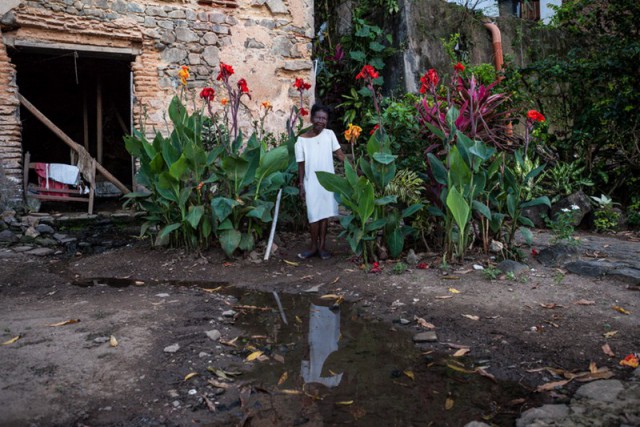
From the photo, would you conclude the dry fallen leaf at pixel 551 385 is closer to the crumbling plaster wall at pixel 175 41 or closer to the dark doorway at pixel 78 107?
the crumbling plaster wall at pixel 175 41

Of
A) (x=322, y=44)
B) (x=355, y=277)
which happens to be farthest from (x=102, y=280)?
(x=322, y=44)

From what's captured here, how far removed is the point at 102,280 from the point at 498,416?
351 centimetres

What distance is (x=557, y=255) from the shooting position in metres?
4.36

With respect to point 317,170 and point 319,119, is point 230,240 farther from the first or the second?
point 319,119

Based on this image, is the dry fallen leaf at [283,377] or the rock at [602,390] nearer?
the rock at [602,390]

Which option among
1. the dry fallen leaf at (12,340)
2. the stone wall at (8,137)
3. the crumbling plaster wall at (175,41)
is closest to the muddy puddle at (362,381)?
the dry fallen leaf at (12,340)

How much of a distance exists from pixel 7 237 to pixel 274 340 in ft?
13.9

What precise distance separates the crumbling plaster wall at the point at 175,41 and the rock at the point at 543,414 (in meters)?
5.59

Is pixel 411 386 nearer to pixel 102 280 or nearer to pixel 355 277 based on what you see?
pixel 355 277

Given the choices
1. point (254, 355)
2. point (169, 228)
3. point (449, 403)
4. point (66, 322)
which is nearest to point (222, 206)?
point (169, 228)

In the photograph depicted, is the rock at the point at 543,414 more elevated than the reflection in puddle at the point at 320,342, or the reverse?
the reflection in puddle at the point at 320,342

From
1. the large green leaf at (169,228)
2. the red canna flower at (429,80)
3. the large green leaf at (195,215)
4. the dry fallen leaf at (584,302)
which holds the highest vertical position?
the red canna flower at (429,80)

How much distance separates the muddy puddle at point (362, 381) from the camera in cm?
237

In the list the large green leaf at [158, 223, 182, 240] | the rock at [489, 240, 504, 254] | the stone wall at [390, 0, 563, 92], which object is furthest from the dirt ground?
the stone wall at [390, 0, 563, 92]
